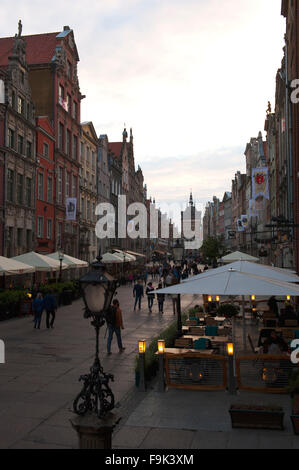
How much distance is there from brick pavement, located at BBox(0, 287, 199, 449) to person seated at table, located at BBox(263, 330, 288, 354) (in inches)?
131

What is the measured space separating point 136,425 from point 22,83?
30.8 meters

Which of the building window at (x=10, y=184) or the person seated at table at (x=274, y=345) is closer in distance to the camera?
the person seated at table at (x=274, y=345)

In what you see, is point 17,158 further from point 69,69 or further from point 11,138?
point 69,69

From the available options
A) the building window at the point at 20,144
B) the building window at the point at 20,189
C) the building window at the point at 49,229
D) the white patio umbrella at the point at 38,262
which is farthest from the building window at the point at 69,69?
the white patio umbrella at the point at 38,262

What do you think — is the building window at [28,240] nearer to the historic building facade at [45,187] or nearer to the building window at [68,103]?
the historic building facade at [45,187]

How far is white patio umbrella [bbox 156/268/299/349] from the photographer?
10375 millimetres

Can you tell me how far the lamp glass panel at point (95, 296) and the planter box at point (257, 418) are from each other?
3348 millimetres

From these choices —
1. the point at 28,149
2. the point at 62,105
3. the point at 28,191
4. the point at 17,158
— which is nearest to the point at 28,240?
the point at 28,191

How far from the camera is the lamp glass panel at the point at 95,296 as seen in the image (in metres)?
5.67

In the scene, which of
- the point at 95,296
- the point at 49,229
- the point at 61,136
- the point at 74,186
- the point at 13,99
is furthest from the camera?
the point at 74,186

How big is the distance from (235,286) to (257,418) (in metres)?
3.87

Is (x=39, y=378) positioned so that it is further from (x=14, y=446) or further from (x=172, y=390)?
(x=14, y=446)

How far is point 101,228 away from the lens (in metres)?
57.8

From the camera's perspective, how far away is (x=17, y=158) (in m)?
32.0
